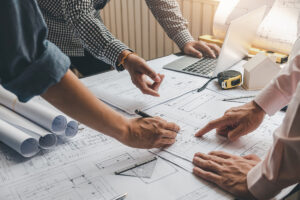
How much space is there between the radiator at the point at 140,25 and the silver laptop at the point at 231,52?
2.84ft

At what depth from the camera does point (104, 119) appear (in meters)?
0.85

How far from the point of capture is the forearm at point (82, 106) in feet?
2.52

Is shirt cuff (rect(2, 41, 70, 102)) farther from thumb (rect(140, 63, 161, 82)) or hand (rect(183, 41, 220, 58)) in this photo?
hand (rect(183, 41, 220, 58))

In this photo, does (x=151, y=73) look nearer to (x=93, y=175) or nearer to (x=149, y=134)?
(x=149, y=134)

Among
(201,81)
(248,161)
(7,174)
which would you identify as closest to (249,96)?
(201,81)

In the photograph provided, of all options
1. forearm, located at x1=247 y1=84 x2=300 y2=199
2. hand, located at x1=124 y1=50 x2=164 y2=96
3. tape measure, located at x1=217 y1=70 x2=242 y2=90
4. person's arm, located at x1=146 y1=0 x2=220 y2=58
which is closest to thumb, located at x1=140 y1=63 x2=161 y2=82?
hand, located at x1=124 y1=50 x2=164 y2=96

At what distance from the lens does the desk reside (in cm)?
78

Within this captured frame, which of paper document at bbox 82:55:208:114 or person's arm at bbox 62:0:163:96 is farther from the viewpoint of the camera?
person's arm at bbox 62:0:163:96

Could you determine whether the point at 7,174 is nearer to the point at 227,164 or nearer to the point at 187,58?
the point at 227,164

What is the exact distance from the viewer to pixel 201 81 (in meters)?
1.41

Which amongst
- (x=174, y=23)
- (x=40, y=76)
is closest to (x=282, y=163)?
(x=40, y=76)

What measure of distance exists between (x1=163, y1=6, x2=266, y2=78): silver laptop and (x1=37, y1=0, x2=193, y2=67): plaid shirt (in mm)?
213

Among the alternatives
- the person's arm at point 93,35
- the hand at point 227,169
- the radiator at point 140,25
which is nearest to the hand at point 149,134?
the hand at point 227,169

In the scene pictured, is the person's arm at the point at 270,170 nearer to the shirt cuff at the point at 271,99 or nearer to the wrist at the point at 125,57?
the shirt cuff at the point at 271,99
